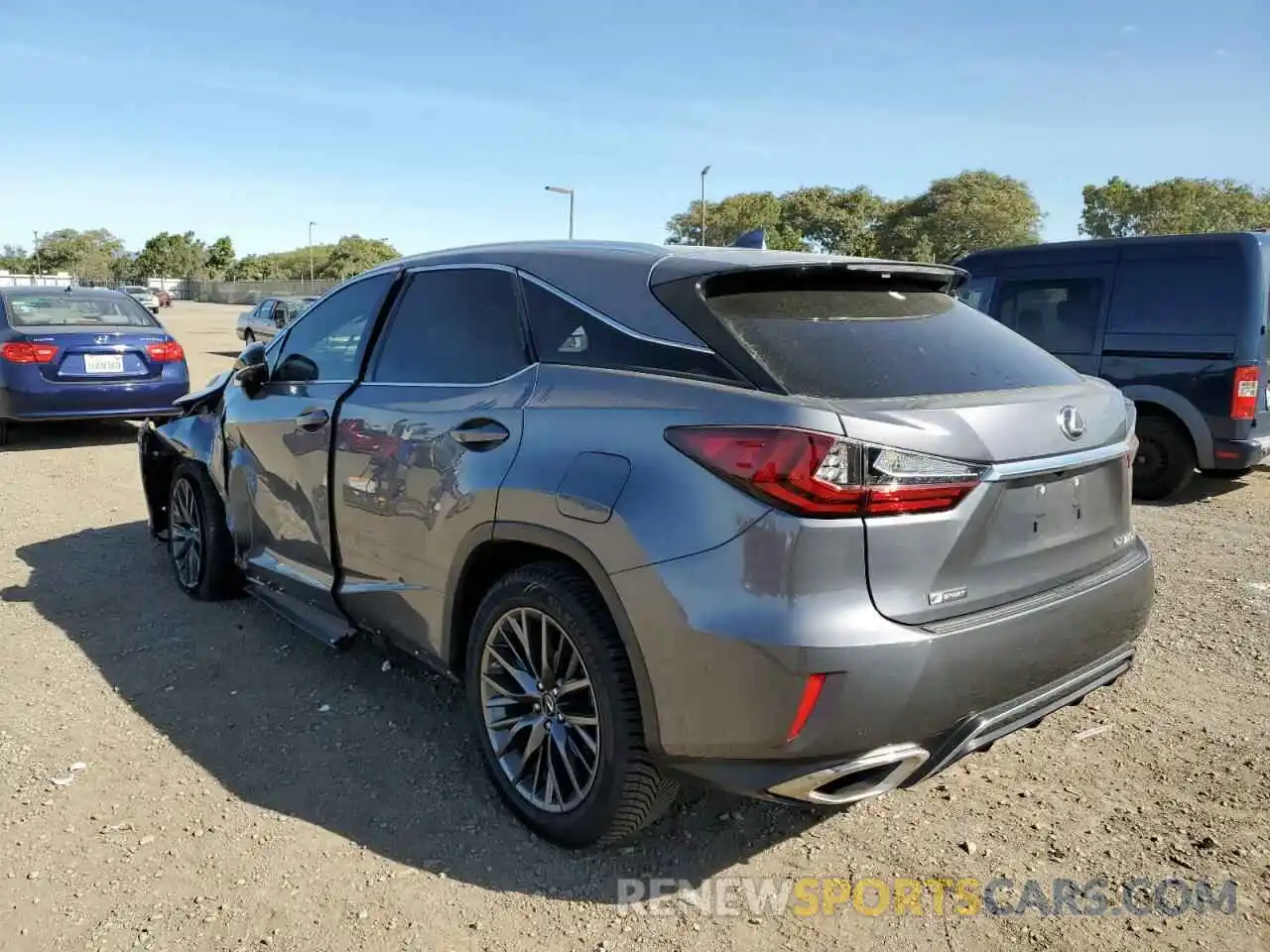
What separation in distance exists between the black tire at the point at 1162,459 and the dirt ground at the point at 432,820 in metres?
3.28

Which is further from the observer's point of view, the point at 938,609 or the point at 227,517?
the point at 227,517

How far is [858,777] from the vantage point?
233 cm

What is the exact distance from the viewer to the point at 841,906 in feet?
8.48

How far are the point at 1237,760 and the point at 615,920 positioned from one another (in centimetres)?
228

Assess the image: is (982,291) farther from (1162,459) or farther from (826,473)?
(826,473)

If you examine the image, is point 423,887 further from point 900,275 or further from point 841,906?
point 900,275

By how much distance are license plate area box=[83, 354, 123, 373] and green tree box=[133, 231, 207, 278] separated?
3918 inches

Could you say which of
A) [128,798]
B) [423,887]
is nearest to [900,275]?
[423,887]

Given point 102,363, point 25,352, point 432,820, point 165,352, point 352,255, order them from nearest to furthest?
point 432,820
point 25,352
point 102,363
point 165,352
point 352,255

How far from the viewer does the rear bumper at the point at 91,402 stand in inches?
357

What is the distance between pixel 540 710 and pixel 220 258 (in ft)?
341

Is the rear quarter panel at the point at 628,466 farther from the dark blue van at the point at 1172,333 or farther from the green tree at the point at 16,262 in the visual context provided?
the green tree at the point at 16,262

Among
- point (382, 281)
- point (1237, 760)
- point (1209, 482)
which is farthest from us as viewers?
point (1209, 482)

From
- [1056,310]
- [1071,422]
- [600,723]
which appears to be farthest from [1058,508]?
[1056,310]
